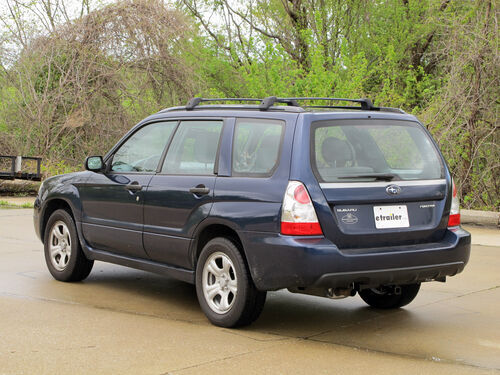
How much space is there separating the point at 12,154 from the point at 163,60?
14.3 ft

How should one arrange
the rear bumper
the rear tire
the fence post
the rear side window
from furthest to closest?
the fence post → the rear tire → the rear side window → the rear bumper

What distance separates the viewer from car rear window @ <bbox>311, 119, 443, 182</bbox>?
6.17 metres

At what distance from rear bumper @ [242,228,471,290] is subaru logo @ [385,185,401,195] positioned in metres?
0.42

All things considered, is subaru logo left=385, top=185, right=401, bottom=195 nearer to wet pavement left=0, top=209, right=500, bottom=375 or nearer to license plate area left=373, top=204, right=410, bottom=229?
license plate area left=373, top=204, right=410, bottom=229

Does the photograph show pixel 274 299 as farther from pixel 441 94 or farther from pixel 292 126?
pixel 441 94

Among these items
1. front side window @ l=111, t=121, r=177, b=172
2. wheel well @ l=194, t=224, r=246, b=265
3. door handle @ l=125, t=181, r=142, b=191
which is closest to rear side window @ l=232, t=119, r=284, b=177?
wheel well @ l=194, t=224, r=246, b=265

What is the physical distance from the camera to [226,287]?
641 centimetres

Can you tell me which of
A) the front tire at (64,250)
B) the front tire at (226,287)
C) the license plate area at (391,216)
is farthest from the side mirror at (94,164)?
the license plate area at (391,216)

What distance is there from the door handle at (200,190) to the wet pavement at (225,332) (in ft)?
3.48

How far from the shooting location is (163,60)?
66.8 feet

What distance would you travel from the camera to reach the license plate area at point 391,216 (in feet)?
20.0

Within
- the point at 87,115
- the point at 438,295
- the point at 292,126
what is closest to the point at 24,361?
the point at 292,126

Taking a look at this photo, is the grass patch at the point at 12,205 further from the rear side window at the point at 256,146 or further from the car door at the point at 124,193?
the rear side window at the point at 256,146

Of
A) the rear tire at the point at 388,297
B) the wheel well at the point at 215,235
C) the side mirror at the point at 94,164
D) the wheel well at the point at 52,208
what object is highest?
the side mirror at the point at 94,164
